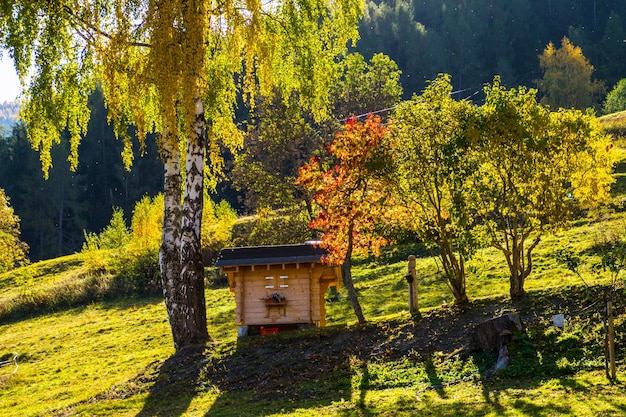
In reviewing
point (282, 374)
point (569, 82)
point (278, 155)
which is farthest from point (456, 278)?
point (569, 82)

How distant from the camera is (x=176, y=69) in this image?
16.0m

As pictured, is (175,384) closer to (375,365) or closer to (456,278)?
(375,365)

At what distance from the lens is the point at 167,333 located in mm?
27609

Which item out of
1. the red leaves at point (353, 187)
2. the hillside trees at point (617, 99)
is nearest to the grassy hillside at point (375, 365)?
the red leaves at point (353, 187)

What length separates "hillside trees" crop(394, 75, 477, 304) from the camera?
17.3 metres

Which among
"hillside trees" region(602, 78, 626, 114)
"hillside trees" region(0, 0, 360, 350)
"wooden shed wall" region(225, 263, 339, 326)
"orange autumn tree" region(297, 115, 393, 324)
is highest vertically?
"hillside trees" region(602, 78, 626, 114)

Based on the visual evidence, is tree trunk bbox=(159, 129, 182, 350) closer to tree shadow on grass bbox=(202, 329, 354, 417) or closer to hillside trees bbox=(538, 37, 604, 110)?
tree shadow on grass bbox=(202, 329, 354, 417)

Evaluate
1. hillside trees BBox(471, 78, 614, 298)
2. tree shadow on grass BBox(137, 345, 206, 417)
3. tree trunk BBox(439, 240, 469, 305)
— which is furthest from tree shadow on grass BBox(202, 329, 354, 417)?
hillside trees BBox(471, 78, 614, 298)

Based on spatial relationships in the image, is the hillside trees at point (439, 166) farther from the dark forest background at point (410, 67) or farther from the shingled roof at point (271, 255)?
the dark forest background at point (410, 67)

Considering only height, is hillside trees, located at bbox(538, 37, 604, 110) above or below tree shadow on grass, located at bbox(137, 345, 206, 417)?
above

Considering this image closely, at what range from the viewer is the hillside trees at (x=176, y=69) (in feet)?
53.5

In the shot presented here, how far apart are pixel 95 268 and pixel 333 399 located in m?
32.7

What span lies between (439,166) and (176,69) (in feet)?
21.2

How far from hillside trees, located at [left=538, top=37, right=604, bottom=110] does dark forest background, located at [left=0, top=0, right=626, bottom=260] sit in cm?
896
